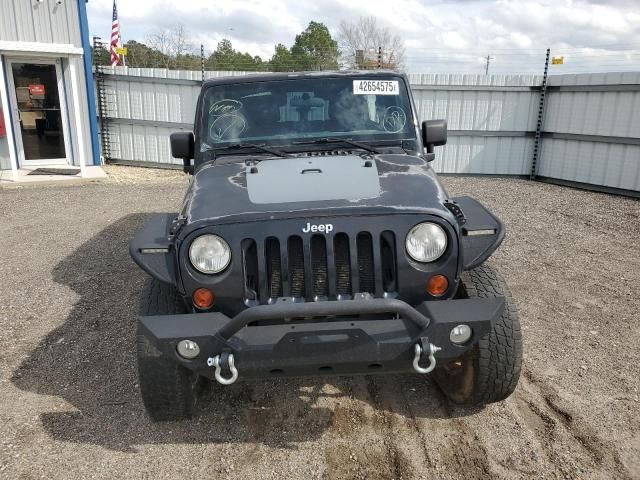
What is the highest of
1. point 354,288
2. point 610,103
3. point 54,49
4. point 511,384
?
point 54,49

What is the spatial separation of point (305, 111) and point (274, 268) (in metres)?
1.65

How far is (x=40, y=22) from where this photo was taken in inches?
449

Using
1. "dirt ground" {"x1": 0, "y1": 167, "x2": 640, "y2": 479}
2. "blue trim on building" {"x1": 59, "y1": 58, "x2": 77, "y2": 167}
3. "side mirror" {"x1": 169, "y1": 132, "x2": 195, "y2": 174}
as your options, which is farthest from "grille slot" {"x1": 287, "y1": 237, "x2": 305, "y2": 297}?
"blue trim on building" {"x1": 59, "y1": 58, "x2": 77, "y2": 167}

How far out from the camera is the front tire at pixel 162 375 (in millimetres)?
2801

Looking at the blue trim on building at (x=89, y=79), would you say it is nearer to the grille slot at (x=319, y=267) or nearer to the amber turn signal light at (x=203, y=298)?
the amber turn signal light at (x=203, y=298)

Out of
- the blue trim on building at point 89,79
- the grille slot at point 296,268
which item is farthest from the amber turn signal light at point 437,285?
the blue trim on building at point 89,79

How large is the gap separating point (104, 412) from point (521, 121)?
10.8 meters

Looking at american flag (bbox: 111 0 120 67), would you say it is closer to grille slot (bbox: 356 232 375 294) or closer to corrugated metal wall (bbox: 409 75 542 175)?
corrugated metal wall (bbox: 409 75 542 175)

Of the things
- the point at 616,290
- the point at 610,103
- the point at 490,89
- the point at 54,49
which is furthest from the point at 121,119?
the point at 616,290

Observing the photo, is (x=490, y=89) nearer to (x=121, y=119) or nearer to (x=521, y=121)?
(x=521, y=121)

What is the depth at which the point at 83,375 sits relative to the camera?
3730mm

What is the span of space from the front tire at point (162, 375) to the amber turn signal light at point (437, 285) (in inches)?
52.1

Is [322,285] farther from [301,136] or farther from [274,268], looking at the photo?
[301,136]

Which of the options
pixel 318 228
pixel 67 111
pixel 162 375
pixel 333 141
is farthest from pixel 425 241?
pixel 67 111
